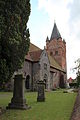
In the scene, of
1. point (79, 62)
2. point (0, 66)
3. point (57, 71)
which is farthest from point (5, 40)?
point (57, 71)

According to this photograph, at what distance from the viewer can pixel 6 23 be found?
37.4ft

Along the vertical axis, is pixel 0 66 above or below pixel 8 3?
below

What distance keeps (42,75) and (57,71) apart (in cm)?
1411

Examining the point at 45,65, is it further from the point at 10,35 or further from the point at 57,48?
the point at 10,35

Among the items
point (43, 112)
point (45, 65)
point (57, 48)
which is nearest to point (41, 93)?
point (43, 112)

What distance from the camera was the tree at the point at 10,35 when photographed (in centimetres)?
1124

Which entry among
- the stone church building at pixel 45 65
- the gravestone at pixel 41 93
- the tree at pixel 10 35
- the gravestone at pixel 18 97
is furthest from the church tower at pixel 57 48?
the tree at pixel 10 35

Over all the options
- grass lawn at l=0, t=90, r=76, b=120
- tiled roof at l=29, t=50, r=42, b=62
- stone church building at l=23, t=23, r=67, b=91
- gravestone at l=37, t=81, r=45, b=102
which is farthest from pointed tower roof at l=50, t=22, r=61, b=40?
grass lawn at l=0, t=90, r=76, b=120

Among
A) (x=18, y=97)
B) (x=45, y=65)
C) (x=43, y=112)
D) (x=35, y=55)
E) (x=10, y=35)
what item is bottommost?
(x=43, y=112)

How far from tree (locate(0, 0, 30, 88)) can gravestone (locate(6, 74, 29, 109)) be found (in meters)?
1.10

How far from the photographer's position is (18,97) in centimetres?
1295

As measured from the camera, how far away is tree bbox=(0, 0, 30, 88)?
11.2 meters

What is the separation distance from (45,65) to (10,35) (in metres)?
35.1

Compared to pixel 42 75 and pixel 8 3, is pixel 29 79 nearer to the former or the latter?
pixel 42 75
